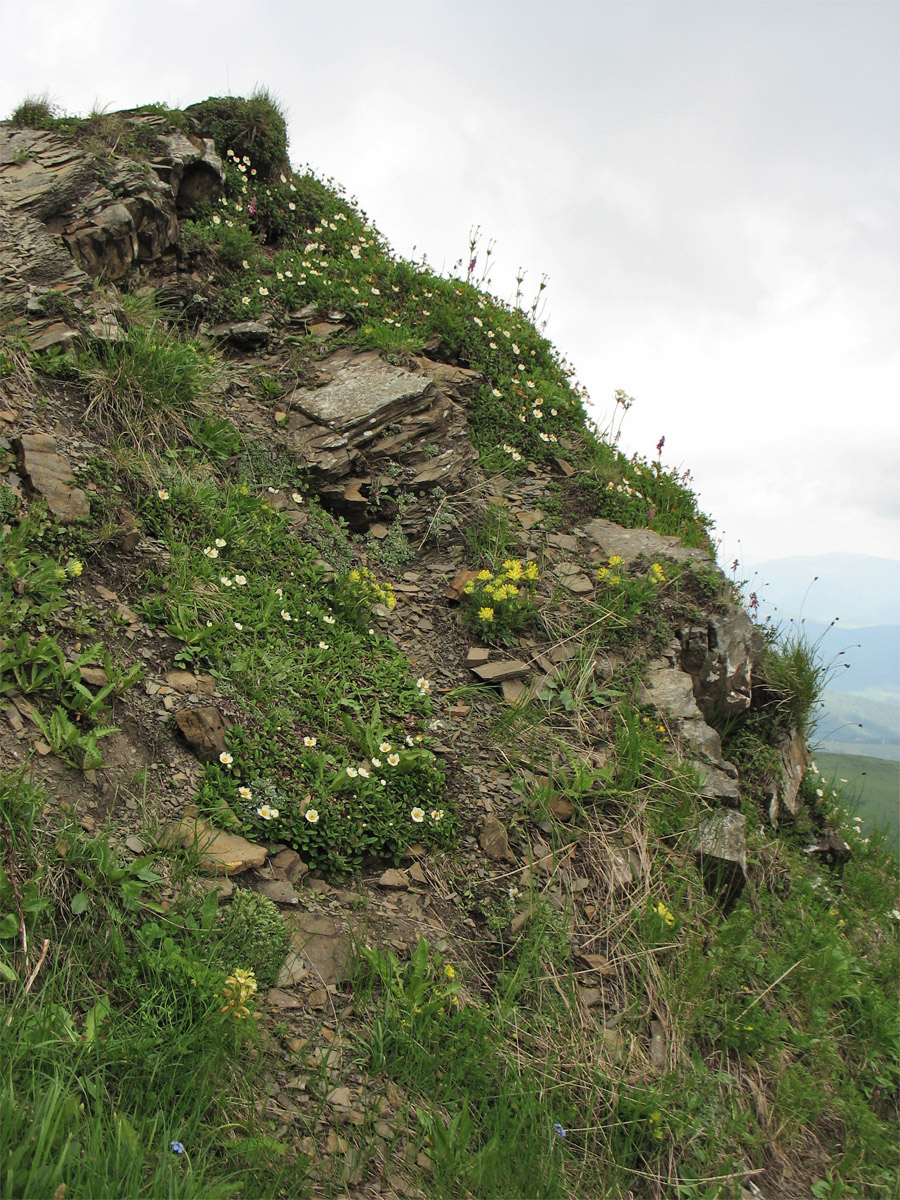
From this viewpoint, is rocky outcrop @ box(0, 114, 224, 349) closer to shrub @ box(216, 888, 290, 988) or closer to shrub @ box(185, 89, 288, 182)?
shrub @ box(185, 89, 288, 182)

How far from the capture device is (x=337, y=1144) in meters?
2.26

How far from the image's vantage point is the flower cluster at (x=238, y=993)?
2324 millimetres

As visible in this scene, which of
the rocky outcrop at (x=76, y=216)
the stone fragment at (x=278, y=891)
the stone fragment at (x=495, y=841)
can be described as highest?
the rocky outcrop at (x=76, y=216)

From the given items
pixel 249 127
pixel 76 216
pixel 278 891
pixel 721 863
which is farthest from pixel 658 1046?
pixel 249 127

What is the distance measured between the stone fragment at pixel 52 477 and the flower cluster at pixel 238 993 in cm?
262

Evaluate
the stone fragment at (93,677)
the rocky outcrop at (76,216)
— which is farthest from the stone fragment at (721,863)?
the rocky outcrop at (76,216)

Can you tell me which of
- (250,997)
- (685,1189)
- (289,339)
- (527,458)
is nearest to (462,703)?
(250,997)

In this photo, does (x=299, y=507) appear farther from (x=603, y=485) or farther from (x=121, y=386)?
(x=603, y=485)

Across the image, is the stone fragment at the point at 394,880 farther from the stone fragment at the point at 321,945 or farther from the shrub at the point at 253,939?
the shrub at the point at 253,939

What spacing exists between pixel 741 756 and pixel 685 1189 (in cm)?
304

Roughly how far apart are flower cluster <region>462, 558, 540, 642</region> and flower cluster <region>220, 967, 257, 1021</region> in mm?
2695

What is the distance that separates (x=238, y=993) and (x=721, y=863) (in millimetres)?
2589

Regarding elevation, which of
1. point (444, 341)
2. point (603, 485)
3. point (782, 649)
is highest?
point (444, 341)

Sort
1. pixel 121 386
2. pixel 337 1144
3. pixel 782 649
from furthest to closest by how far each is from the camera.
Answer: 1. pixel 782 649
2. pixel 121 386
3. pixel 337 1144
